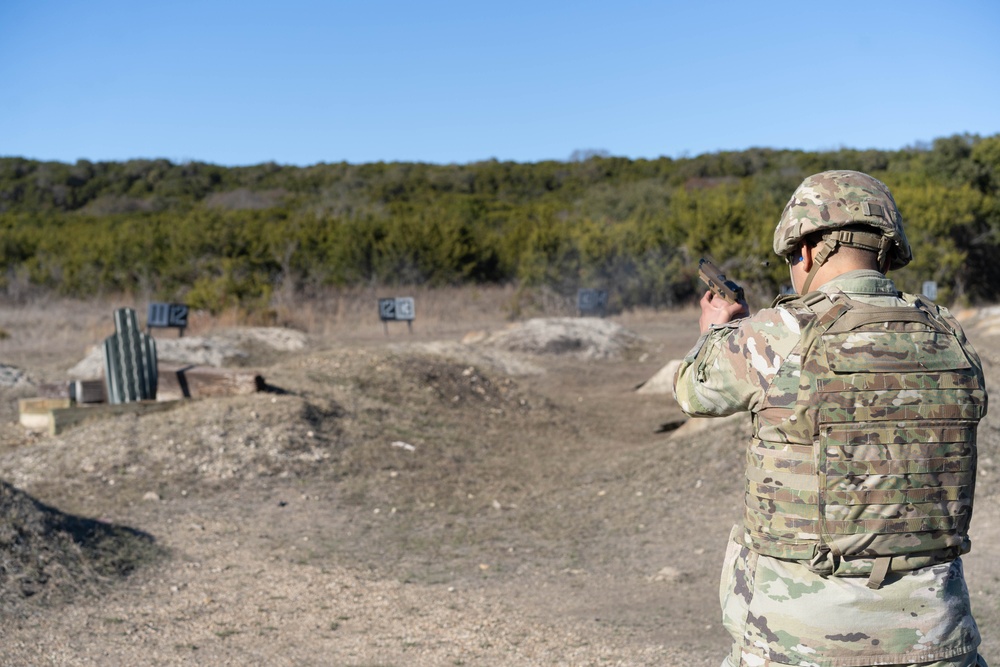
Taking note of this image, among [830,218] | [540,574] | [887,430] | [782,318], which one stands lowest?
[540,574]

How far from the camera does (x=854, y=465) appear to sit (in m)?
2.24

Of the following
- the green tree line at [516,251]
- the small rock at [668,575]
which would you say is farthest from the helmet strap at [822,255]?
the green tree line at [516,251]

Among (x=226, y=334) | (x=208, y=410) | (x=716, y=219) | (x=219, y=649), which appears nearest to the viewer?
(x=219, y=649)

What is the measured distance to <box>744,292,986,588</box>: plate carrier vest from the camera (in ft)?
7.33

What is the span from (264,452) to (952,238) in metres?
23.3

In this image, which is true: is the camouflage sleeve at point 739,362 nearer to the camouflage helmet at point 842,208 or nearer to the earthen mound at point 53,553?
the camouflage helmet at point 842,208

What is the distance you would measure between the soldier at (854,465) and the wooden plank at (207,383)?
25.4ft

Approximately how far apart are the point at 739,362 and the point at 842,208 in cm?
44

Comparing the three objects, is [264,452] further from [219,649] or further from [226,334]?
[226,334]

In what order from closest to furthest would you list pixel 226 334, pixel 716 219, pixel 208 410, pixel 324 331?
pixel 208 410
pixel 226 334
pixel 324 331
pixel 716 219

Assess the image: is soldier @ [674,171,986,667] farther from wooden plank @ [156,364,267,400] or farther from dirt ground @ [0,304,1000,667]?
wooden plank @ [156,364,267,400]

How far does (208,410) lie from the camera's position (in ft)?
29.4

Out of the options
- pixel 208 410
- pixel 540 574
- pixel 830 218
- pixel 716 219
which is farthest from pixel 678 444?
pixel 716 219

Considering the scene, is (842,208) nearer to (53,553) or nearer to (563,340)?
(53,553)
